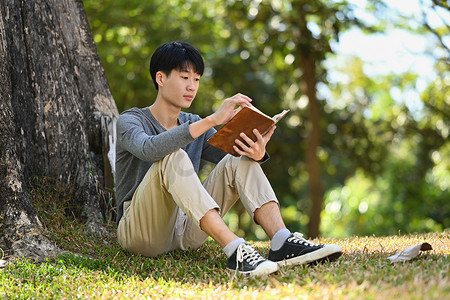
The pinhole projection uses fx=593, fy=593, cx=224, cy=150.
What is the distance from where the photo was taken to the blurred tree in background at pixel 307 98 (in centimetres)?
1060

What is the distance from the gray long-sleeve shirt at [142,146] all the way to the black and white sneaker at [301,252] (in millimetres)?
873

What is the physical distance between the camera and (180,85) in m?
4.07

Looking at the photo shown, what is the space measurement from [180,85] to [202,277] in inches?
51.9

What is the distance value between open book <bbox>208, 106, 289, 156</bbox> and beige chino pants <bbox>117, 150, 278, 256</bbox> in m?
0.15

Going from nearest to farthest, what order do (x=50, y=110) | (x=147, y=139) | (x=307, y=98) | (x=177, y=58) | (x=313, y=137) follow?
(x=147, y=139)
(x=177, y=58)
(x=50, y=110)
(x=313, y=137)
(x=307, y=98)

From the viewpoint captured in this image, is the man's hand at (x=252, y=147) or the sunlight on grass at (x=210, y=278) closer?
the sunlight on grass at (x=210, y=278)

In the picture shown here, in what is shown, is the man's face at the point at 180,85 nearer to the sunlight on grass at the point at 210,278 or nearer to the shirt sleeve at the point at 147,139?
the shirt sleeve at the point at 147,139

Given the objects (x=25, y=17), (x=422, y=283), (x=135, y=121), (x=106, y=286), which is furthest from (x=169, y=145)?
(x=25, y=17)

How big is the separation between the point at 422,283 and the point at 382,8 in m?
10.4

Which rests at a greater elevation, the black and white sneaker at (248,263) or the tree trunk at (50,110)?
the tree trunk at (50,110)

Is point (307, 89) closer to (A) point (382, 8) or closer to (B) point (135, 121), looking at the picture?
(A) point (382, 8)

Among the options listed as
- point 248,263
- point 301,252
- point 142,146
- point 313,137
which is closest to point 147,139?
point 142,146

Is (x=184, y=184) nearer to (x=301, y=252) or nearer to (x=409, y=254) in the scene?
(x=301, y=252)

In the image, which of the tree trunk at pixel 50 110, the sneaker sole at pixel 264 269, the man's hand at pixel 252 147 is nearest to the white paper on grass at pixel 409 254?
the sneaker sole at pixel 264 269
